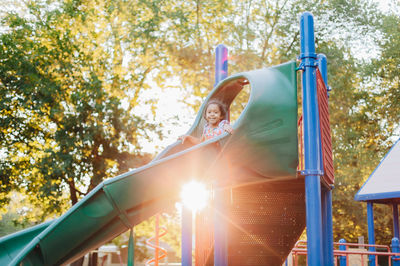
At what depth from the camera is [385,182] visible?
8.26 meters

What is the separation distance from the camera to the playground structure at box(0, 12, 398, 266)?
3.42 meters

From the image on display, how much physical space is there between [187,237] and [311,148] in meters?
2.03

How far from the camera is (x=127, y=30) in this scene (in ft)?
56.3

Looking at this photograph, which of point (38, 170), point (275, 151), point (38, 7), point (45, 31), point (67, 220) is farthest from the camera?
point (38, 7)

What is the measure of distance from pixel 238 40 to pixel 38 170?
936 centimetres

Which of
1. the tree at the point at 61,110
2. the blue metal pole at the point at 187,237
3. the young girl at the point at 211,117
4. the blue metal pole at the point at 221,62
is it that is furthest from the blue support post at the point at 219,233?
the tree at the point at 61,110

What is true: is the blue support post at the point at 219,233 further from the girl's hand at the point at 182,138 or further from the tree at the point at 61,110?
the tree at the point at 61,110

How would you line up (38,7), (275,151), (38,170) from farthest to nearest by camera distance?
(38,7) → (38,170) → (275,151)

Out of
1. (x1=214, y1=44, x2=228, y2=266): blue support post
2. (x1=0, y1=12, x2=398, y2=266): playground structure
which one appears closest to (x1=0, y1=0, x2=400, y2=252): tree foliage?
(x1=0, y1=12, x2=398, y2=266): playground structure

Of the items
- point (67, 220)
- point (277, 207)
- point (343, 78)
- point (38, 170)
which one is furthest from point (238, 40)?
point (67, 220)

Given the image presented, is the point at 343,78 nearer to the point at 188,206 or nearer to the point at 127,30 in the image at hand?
the point at 127,30

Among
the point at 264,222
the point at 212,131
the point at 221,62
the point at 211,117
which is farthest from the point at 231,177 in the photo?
the point at 221,62

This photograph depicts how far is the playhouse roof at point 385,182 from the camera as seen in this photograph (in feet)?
26.1

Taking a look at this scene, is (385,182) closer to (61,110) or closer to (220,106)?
(220,106)
